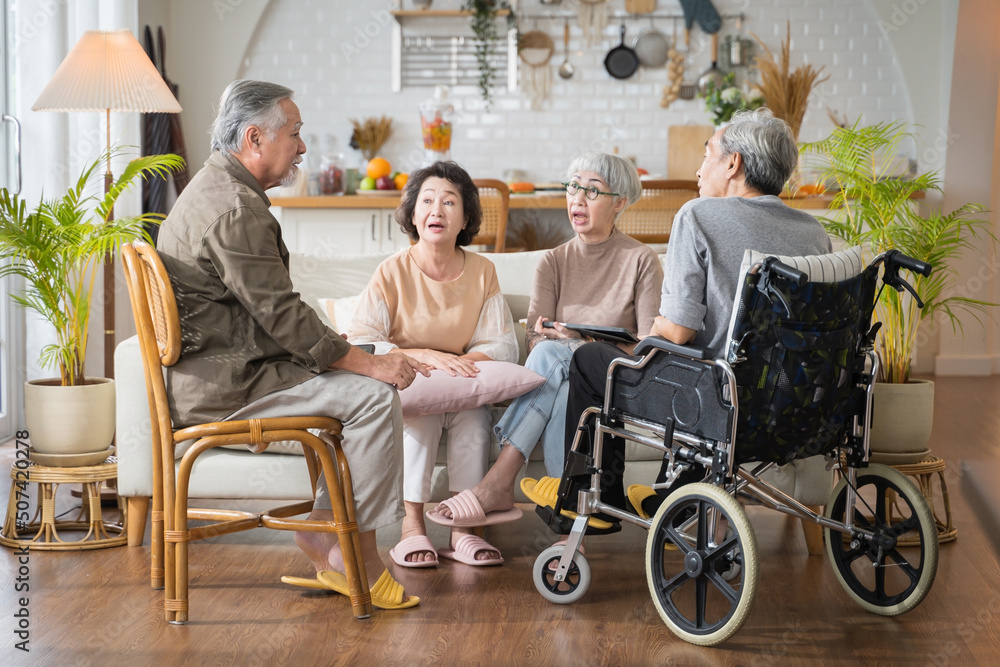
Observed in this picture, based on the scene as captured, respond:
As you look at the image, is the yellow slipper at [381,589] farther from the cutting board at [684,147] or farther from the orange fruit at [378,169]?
the cutting board at [684,147]

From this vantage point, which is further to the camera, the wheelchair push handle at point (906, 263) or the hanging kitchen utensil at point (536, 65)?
the hanging kitchen utensil at point (536, 65)

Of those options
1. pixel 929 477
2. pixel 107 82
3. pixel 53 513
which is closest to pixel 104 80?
pixel 107 82

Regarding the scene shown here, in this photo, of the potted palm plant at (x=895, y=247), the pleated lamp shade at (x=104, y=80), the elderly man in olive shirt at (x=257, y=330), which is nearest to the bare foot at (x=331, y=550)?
the elderly man in olive shirt at (x=257, y=330)

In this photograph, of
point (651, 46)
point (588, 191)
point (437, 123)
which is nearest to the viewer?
point (588, 191)

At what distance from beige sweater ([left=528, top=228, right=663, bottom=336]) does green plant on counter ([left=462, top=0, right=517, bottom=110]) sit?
3517 millimetres

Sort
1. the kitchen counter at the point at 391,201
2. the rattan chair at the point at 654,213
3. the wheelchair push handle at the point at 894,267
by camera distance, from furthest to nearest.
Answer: the kitchen counter at the point at 391,201 < the rattan chair at the point at 654,213 < the wheelchair push handle at the point at 894,267

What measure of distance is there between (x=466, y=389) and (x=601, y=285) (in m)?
0.67

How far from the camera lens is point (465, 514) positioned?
264cm

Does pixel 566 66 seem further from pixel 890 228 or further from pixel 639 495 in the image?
pixel 639 495

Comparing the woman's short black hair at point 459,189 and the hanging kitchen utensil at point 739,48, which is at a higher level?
the hanging kitchen utensil at point 739,48

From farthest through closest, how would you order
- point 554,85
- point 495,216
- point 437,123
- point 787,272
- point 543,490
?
point 554,85
point 437,123
point 495,216
point 543,490
point 787,272

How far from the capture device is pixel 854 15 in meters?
6.16

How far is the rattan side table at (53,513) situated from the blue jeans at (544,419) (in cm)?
116

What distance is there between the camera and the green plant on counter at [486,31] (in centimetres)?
624
